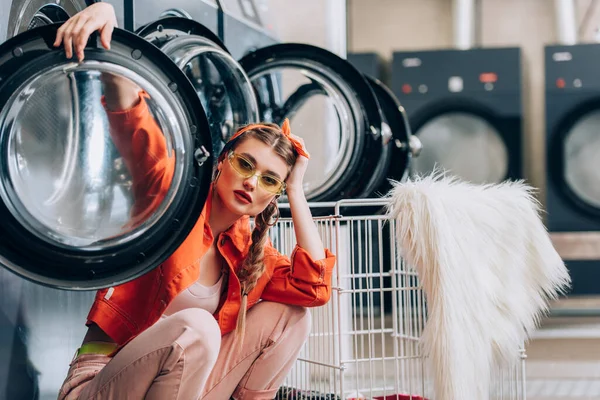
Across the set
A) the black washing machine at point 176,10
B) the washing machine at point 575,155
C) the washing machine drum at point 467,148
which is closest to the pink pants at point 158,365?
the black washing machine at point 176,10

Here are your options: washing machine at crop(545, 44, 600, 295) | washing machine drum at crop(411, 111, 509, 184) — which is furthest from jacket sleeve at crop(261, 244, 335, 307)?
washing machine at crop(545, 44, 600, 295)

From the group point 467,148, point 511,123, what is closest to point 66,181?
point 467,148

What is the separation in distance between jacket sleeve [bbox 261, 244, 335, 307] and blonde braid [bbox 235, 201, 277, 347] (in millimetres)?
63

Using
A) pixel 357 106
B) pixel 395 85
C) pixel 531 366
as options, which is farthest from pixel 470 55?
pixel 357 106

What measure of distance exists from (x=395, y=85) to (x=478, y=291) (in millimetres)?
2934

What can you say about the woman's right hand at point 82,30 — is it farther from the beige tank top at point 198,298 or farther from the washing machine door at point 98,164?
the beige tank top at point 198,298

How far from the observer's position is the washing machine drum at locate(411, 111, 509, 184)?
445cm

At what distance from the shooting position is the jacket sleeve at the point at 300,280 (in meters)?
1.59

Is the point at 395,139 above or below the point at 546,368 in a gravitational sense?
above

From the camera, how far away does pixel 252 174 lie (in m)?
1.51

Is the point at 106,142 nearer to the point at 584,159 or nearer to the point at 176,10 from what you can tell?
the point at 176,10

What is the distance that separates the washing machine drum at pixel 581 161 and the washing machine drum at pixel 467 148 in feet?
1.00

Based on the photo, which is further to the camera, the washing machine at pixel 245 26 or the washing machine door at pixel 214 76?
the washing machine at pixel 245 26

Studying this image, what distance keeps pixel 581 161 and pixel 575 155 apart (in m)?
0.05
